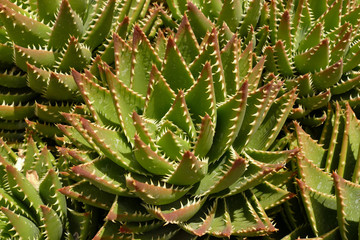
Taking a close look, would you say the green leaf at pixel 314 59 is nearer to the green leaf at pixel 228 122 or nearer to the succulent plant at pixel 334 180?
the succulent plant at pixel 334 180

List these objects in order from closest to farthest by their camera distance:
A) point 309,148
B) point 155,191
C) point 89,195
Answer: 1. point 155,191
2. point 89,195
3. point 309,148

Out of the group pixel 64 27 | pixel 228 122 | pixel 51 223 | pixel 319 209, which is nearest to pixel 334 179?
pixel 319 209

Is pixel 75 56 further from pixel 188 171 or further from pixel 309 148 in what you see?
pixel 309 148

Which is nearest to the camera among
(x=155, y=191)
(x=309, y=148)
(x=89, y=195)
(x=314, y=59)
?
(x=155, y=191)

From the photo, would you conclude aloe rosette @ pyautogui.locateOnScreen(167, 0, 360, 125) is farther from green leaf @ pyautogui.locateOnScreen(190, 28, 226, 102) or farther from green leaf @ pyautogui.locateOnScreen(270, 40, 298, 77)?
green leaf @ pyautogui.locateOnScreen(190, 28, 226, 102)

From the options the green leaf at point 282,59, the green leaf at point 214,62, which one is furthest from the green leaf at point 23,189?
the green leaf at point 282,59

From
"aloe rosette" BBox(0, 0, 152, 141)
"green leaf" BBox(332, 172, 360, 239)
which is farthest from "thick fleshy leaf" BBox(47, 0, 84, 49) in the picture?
"green leaf" BBox(332, 172, 360, 239)

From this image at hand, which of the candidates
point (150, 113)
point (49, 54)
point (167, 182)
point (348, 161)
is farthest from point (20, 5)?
point (348, 161)
